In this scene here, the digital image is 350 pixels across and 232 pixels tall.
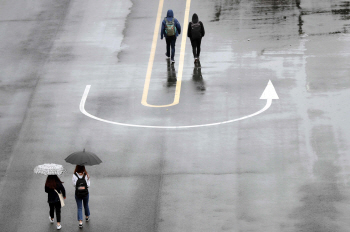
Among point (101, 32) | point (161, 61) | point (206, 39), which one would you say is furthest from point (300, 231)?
point (101, 32)

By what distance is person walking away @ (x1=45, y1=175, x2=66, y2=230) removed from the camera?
1254 cm

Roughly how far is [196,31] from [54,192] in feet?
35.7

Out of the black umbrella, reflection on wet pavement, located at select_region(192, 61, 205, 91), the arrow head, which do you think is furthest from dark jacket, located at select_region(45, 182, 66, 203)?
the arrow head

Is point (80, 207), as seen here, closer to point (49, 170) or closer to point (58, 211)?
point (58, 211)

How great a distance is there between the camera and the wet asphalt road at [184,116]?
44.2 feet

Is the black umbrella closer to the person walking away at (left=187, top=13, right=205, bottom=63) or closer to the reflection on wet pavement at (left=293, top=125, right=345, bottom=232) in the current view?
the reflection on wet pavement at (left=293, top=125, right=345, bottom=232)

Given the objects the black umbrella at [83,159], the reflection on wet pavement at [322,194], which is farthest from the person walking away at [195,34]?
the black umbrella at [83,159]

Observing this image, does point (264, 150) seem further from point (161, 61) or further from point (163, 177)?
point (161, 61)

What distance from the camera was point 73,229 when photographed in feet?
42.4

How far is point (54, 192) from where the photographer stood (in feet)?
41.4

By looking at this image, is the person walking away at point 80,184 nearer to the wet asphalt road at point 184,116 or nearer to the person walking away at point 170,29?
the wet asphalt road at point 184,116

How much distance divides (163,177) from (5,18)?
50.0 ft

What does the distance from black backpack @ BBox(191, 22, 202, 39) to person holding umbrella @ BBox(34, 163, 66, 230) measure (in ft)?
34.7

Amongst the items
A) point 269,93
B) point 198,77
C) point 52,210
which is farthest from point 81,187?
point 198,77
